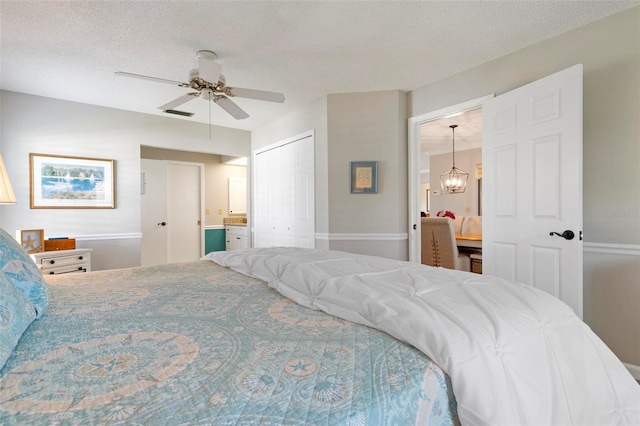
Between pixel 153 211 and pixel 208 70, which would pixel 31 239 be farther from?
pixel 208 70

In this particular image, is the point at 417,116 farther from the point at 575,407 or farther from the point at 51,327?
the point at 51,327

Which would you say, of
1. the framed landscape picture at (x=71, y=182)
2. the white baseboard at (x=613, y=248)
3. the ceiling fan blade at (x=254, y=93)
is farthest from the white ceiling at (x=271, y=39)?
the white baseboard at (x=613, y=248)

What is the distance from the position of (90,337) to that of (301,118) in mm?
3554

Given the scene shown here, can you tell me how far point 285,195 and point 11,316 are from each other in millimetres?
3606

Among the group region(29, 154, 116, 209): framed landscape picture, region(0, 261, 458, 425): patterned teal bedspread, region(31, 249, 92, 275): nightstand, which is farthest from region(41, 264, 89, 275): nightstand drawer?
region(0, 261, 458, 425): patterned teal bedspread

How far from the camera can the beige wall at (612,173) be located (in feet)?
6.87

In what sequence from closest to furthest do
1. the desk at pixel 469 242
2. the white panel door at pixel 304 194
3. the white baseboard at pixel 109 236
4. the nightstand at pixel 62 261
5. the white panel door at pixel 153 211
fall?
1. the nightstand at pixel 62 261
2. the white baseboard at pixel 109 236
3. the white panel door at pixel 304 194
4. the desk at pixel 469 242
5. the white panel door at pixel 153 211

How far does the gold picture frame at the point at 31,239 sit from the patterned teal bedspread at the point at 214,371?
2.77 metres

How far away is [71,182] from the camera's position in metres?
3.66

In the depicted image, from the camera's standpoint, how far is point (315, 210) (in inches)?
151

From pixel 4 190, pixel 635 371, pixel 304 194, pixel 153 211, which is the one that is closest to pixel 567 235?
pixel 635 371

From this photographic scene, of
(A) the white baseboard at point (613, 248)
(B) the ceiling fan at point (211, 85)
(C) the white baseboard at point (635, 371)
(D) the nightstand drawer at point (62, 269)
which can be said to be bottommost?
(C) the white baseboard at point (635, 371)

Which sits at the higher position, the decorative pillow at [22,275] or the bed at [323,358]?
the decorative pillow at [22,275]

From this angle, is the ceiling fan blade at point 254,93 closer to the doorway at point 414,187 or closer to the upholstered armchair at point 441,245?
the doorway at point 414,187
